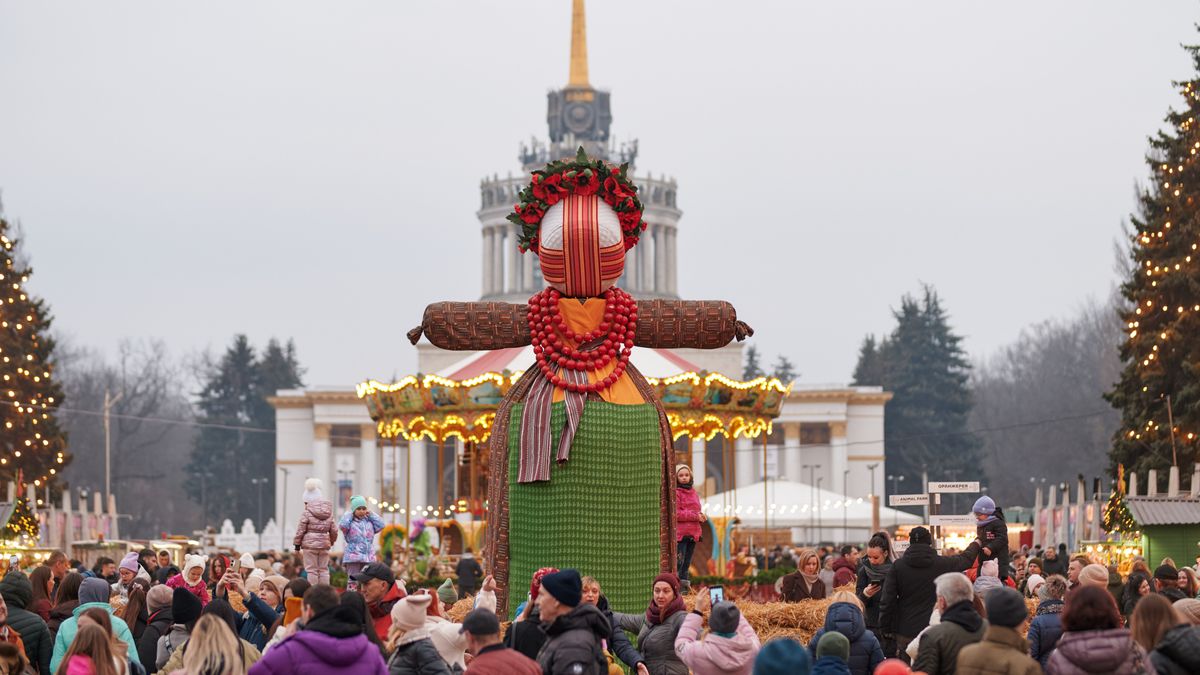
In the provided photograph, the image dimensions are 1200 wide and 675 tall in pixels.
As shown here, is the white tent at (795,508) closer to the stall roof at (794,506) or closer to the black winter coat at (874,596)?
the stall roof at (794,506)

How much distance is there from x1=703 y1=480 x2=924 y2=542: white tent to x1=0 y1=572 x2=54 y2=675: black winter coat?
29.6 m

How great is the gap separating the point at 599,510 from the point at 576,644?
5312 mm

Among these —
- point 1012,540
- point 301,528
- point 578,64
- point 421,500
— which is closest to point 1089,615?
point 301,528

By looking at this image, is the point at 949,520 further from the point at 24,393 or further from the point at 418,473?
the point at 418,473

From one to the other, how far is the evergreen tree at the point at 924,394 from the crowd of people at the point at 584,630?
280 ft

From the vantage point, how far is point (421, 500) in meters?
107

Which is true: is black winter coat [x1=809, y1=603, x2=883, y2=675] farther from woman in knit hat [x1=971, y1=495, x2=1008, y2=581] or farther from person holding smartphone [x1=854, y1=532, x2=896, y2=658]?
woman in knit hat [x1=971, y1=495, x2=1008, y2=581]

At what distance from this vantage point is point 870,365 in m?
114

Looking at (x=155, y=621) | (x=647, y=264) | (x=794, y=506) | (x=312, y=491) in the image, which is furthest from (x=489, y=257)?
(x=155, y=621)

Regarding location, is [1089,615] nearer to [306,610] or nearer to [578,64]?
[306,610]

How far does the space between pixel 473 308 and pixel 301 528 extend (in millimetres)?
4990

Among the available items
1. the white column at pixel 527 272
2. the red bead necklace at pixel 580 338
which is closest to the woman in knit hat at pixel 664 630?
the red bead necklace at pixel 580 338

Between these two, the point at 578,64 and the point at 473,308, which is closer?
the point at 473,308

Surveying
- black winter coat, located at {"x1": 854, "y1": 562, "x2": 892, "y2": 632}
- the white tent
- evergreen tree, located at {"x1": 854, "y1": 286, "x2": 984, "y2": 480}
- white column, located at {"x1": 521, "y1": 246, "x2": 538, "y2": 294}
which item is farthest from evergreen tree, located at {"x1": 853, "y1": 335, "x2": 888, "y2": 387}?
black winter coat, located at {"x1": 854, "y1": 562, "x2": 892, "y2": 632}
